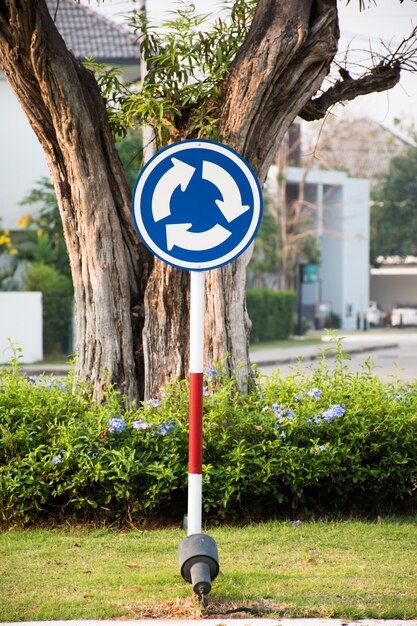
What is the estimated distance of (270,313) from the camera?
1331 inches

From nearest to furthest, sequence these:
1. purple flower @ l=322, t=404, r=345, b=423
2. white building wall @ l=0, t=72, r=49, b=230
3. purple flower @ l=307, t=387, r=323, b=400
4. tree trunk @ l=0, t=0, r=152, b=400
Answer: purple flower @ l=322, t=404, r=345, b=423 → purple flower @ l=307, t=387, r=323, b=400 → tree trunk @ l=0, t=0, r=152, b=400 → white building wall @ l=0, t=72, r=49, b=230

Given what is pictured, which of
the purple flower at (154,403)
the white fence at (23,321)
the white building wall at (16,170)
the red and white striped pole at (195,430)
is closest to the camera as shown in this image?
the red and white striped pole at (195,430)

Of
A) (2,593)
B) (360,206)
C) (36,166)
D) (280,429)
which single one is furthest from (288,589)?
(360,206)

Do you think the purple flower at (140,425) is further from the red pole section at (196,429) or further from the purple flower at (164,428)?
the red pole section at (196,429)

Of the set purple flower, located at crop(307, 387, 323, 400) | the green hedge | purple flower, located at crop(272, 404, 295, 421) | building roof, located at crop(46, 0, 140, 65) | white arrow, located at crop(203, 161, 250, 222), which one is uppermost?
building roof, located at crop(46, 0, 140, 65)

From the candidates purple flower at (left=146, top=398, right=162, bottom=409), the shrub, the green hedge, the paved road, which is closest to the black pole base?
the shrub

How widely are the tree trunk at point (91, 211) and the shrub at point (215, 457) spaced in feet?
2.06

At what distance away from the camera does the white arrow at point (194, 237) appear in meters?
5.23

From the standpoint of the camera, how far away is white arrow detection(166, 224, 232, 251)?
5.23 metres

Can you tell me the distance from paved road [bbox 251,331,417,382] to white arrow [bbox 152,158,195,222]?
47.0ft

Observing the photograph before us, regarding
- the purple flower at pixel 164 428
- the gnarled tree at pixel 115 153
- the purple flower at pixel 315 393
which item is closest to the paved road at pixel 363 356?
the gnarled tree at pixel 115 153

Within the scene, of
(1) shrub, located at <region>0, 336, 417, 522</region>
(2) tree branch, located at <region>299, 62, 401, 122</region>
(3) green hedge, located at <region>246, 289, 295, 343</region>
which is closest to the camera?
(1) shrub, located at <region>0, 336, 417, 522</region>

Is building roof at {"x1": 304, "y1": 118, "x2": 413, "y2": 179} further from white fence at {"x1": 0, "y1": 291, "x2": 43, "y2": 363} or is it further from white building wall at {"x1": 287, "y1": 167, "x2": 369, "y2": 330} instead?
white fence at {"x1": 0, "y1": 291, "x2": 43, "y2": 363}

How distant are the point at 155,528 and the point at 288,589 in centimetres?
176
